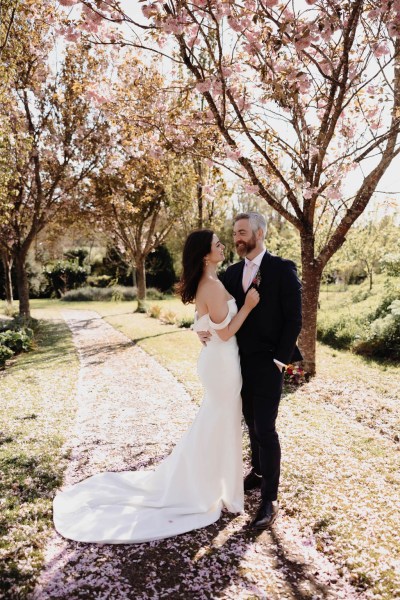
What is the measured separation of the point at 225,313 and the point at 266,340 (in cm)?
43

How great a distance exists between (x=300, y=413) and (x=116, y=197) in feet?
47.8

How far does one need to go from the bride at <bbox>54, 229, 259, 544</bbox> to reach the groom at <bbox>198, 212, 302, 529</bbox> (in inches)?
6.3

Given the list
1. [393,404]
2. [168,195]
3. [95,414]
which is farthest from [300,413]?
[168,195]

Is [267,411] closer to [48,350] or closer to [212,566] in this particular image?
[212,566]

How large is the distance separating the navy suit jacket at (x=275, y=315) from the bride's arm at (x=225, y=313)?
157 mm

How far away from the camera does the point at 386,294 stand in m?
12.5

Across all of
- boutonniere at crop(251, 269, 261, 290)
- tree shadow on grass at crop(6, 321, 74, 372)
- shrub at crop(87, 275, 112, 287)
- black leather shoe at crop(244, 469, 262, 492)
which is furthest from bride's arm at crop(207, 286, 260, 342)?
shrub at crop(87, 275, 112, 287)

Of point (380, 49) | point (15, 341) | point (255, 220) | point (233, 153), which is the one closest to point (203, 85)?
point (233, 153)

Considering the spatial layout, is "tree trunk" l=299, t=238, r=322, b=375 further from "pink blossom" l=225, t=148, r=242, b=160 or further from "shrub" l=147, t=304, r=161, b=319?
"shrub" l=147, t=304, r=161, b=319

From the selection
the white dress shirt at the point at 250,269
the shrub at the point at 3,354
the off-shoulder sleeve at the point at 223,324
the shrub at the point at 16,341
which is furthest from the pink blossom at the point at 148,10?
the shrub at the point at 16,341

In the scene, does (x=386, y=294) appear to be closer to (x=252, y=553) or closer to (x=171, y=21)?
(x=171, y=21)

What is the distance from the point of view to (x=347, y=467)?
4.85 metres

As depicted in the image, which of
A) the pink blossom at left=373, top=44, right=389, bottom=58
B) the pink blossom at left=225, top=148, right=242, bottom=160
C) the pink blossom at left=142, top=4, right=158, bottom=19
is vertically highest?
the pink blossom at left=142, top=4, right=158, bottom=19

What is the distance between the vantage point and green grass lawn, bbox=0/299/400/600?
3.38 metres
